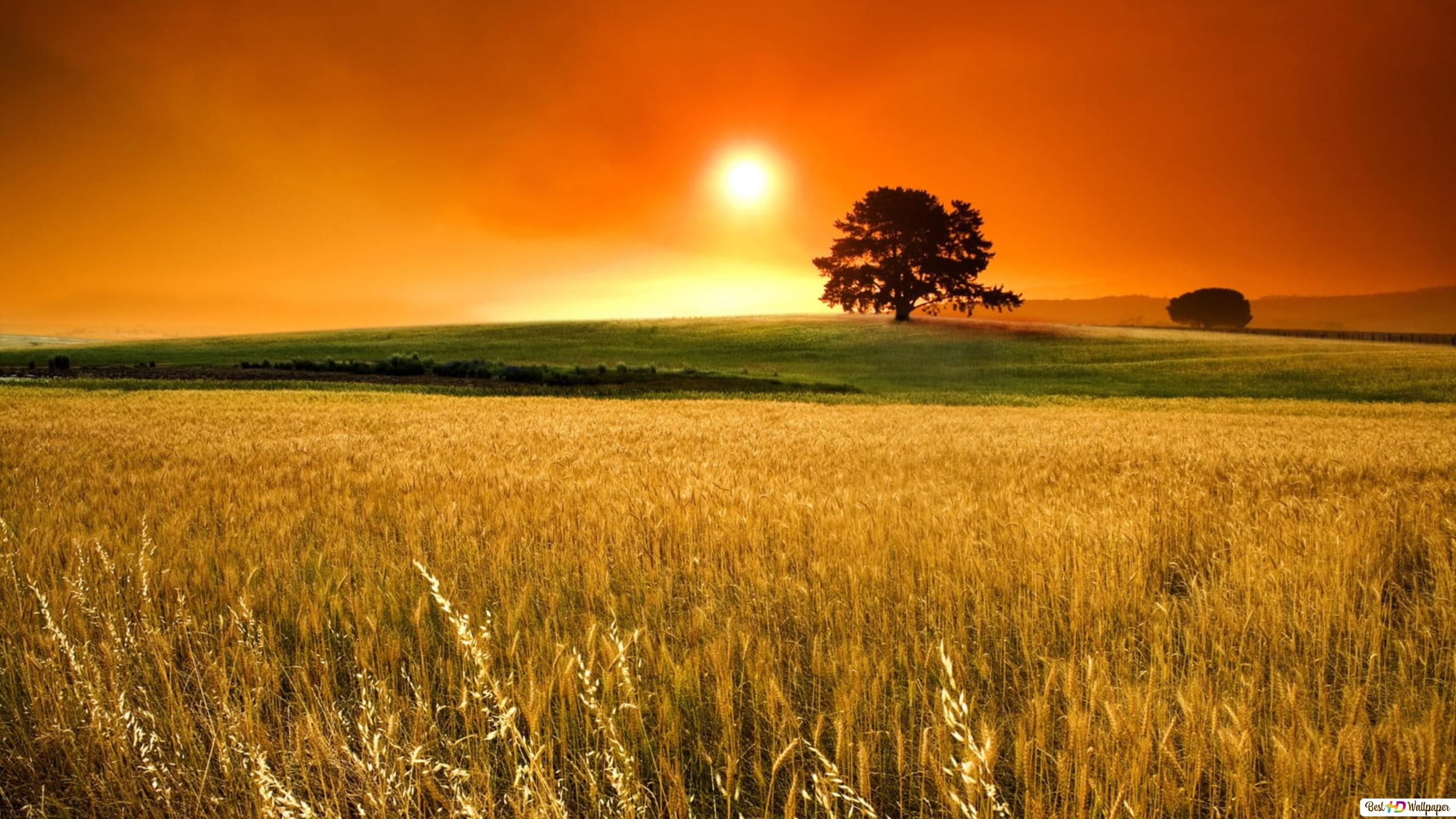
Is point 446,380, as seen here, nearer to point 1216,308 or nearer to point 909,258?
point 909,258

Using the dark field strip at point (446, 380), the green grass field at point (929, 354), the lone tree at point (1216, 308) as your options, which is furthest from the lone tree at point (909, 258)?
the lone tree at point (1216, 308)

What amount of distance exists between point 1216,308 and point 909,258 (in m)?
107

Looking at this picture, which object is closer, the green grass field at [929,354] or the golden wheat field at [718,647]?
the golden wheat field at [718,647]

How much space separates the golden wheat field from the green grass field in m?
26.9

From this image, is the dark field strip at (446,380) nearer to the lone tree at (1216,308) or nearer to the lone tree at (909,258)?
the lone tree at (909,258)

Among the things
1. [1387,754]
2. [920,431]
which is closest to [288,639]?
[1387,754]

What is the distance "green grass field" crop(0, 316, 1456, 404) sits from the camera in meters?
38.2

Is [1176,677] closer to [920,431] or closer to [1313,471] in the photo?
[1313,471]

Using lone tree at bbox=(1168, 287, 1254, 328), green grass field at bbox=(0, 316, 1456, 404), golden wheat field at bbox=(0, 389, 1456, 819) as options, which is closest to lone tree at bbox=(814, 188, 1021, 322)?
green grass field at bbox=(0, 316, 1456, 404)

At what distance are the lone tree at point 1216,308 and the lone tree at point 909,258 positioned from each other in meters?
97.0

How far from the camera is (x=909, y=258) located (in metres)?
67.8

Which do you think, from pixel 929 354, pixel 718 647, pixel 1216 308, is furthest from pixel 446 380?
pixel 1216 308

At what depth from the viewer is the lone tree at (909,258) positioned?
67188mm

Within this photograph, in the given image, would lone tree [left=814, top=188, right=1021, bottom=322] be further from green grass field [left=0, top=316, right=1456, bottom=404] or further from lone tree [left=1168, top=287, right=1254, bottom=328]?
lone tree [left=1168, top=287, right=1254, bottom=328]
